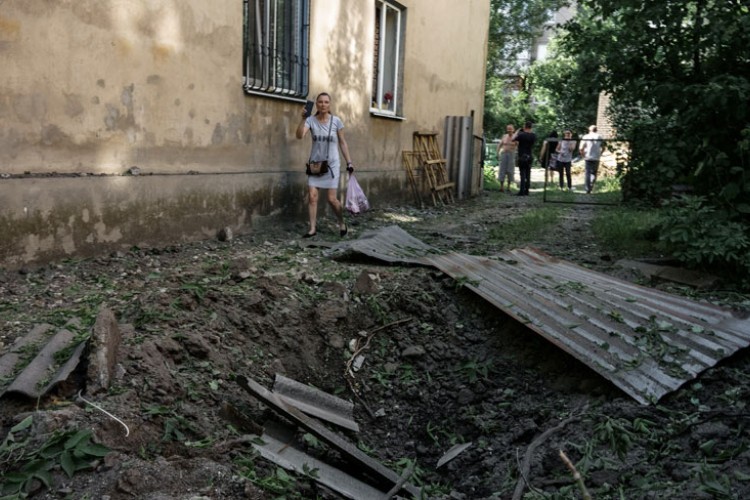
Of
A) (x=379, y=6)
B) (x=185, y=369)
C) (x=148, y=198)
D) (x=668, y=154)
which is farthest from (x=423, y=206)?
(x=185, y=369)

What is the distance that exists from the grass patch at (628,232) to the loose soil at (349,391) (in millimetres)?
1876

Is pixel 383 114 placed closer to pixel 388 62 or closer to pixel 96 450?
pixel 388 62

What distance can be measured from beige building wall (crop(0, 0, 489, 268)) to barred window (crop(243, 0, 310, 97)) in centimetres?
15

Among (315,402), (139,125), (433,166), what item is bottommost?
(315,402)

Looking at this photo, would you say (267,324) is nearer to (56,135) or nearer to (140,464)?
(140,464)

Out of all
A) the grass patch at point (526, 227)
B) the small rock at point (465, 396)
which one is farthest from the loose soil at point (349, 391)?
the grass patch at point (526, 227)

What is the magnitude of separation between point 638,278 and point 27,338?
4.98 meters

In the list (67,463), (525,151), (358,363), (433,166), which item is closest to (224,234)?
(358,363)

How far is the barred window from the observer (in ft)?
22.5

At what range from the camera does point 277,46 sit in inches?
286

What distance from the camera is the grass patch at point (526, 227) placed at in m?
7.89

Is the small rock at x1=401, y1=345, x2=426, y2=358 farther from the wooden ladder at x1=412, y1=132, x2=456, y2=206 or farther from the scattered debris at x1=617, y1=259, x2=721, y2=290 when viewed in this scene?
the wooden ladder at x1=412, y1=132, x2=456, y2=206

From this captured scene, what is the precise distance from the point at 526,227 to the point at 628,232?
132cm

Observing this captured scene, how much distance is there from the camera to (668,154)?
632 cm
